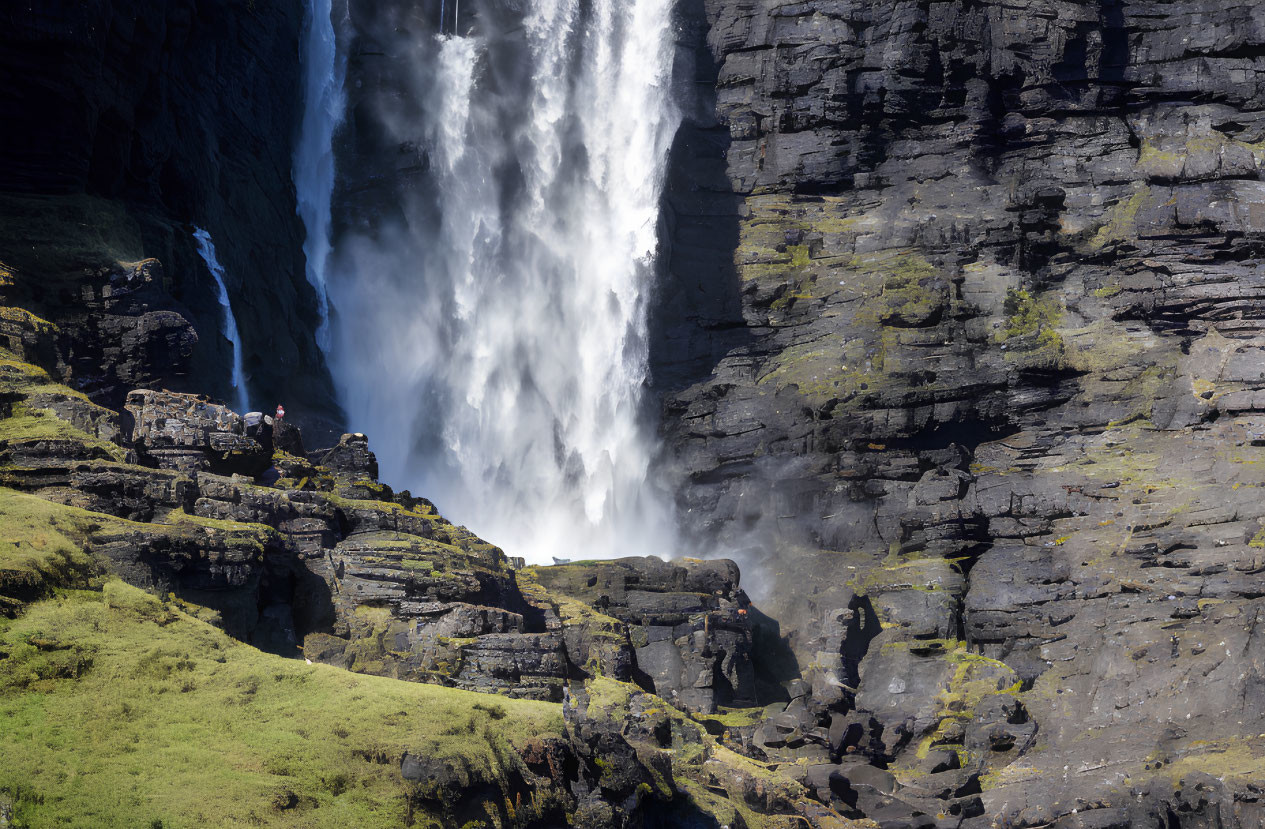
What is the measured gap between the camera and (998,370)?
65062 mm

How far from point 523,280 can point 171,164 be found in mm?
26839

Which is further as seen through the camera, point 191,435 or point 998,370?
point 998,370

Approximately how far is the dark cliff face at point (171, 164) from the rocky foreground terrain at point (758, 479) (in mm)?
240

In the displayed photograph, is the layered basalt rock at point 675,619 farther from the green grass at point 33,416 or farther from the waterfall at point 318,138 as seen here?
the waterfall at point 318,138

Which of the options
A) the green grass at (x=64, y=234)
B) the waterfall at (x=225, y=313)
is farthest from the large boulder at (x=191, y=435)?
the waterfall at (x=225, y=313)

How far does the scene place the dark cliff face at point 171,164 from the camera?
167 ft

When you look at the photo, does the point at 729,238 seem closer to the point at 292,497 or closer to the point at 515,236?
the point at 515,236

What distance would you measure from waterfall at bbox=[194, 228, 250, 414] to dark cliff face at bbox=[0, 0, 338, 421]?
706 mm

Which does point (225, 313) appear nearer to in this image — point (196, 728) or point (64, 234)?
point (64, 234)

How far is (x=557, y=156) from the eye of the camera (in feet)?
270

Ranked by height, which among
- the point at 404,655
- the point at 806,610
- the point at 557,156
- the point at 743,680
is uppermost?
the point at 557,156

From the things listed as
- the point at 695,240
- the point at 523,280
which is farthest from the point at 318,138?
the point at 695,240

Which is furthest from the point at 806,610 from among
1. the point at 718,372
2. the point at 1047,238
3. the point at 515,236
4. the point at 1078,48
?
the point at 1078,48

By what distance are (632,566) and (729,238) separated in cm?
2871
